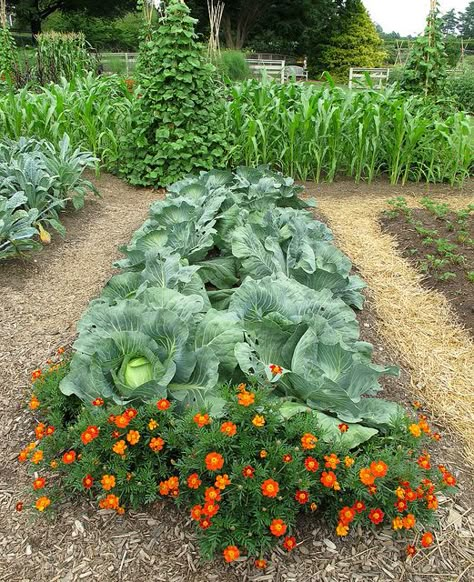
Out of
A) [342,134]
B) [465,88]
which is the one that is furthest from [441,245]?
[465,88]

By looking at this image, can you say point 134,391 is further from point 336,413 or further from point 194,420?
point 336,413

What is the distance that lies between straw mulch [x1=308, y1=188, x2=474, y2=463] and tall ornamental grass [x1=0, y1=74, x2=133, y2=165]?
9.23 feet

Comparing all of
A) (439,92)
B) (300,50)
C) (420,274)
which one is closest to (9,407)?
(420,274)

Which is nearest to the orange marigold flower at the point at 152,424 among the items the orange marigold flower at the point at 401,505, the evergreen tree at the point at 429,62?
the orange marigold flower at the point at 401,505

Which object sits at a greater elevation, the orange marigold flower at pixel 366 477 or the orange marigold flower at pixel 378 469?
the orange marigold flower at pixel 378 469

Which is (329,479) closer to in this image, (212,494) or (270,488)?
(270,488)

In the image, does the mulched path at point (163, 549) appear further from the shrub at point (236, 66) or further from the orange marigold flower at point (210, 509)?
the shrub at point (236, 66)

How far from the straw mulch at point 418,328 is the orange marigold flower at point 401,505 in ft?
2.31

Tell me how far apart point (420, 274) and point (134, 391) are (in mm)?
2621

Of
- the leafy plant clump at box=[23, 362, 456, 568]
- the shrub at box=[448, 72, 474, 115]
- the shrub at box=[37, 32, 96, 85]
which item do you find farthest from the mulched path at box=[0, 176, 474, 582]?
the shrub at box=[448, 72, 474, 115]

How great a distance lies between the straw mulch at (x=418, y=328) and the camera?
2.37 meters

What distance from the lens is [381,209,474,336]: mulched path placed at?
3.23m

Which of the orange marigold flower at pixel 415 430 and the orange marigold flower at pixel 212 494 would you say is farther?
the orange marigold flower at pixel 415 430

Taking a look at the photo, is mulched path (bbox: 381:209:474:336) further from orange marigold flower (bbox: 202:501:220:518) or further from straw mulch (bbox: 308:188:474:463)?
orange marigold flower (bbox: 202:501:220:518)
